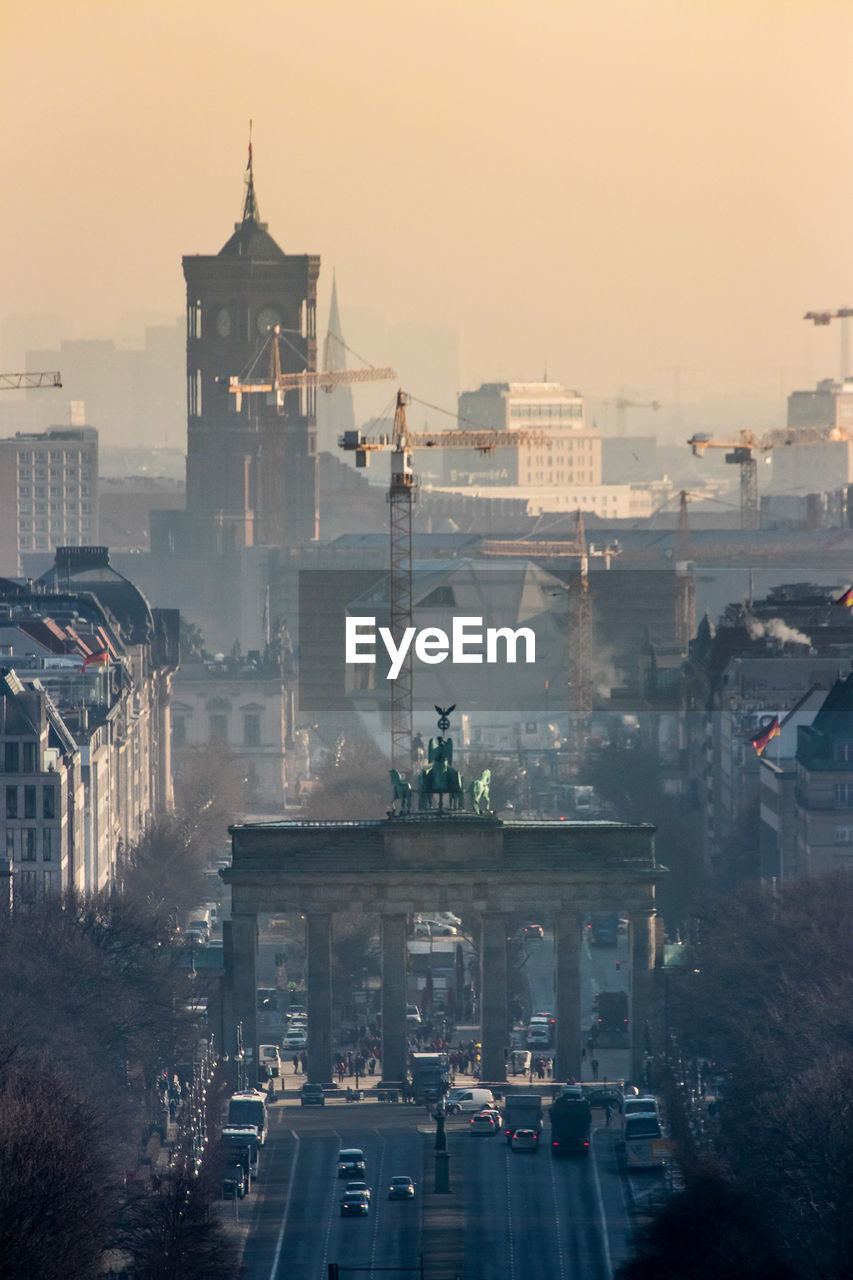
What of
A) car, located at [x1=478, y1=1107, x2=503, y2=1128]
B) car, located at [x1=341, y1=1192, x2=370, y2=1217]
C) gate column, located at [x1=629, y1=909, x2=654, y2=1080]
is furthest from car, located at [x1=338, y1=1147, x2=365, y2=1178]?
gate column, located at [x1=629, y1=909, x2=654, y2=1080]

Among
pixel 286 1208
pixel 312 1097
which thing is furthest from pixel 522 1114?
pixel 286 1208

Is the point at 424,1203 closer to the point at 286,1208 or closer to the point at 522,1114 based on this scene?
the point at 286,1208

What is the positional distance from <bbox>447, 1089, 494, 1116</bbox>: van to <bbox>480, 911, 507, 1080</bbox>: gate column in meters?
5.31

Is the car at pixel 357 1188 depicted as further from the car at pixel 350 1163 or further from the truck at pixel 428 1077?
the truck at pixel 428 1077

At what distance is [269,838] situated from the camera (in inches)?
6304

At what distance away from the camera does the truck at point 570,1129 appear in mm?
138000

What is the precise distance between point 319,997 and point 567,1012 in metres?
9.14

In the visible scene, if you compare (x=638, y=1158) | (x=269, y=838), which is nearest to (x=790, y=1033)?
(x=638, y=1158)

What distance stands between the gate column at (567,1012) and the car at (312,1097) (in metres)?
9.41

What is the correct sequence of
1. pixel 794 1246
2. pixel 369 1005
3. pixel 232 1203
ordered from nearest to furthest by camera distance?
pixel 794 1246 → pixel 232 1203 → pixel 369 1005

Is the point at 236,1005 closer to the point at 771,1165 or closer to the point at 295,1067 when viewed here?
the point at 295,1067

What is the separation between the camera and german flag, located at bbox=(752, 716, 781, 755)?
631 ft

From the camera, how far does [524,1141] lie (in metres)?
140

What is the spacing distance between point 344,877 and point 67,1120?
43861 millimetres
